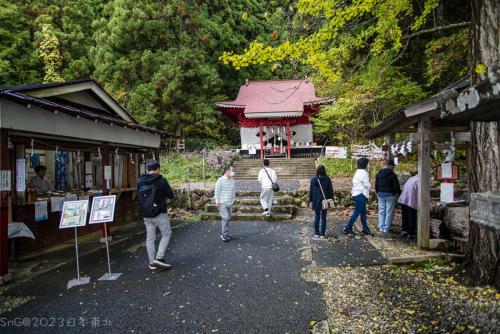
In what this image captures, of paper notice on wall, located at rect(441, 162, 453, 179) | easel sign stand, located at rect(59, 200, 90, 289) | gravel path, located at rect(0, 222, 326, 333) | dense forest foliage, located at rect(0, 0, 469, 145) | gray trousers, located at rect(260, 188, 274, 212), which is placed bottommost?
gravel path, located at rect(0, 222, 326, 333)

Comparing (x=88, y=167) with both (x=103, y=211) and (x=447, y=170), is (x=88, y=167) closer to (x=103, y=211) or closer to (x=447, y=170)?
(x=103, y=211)

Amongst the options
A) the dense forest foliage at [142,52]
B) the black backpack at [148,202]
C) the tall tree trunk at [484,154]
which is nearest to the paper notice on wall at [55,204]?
the black backpack at [148,202]

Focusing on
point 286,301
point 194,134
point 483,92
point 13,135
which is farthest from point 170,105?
point 483,92

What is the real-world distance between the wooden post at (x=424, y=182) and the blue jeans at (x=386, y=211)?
114cm

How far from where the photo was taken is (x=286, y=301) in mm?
3850

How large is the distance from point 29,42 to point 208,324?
23243mm

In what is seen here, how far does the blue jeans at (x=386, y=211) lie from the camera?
6.96 m

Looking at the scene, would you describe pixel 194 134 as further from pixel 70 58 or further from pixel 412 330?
pixel 412 330

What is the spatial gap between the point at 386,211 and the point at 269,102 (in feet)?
52.6

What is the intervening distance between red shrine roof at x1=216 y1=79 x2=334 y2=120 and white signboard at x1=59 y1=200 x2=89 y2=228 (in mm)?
15303

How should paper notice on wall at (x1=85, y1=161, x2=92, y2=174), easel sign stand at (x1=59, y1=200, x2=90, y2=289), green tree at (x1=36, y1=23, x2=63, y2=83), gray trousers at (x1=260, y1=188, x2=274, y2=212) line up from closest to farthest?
1. easel sign stand at (x1=59, y1=200, x2=90, y2=289)
2. gray trousers at (x1=260, y1=188, x2=274, y2=212)
3. paper notice on wall at (x1=85, y1=161, x2=92, y2=174)
4. green tree at (x1=36, y1=23, x2=63, y2=83)

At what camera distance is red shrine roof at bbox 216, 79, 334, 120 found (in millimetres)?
20100

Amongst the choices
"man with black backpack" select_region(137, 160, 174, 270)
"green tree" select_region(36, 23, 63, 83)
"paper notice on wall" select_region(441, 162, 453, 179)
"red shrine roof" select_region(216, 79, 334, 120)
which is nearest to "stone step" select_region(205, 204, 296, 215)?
"paper notice on wall" select_region(441, 162, 453, 179)

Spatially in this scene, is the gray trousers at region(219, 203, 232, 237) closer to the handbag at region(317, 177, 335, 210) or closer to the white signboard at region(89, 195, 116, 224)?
the handbag at region(317, 177, 335, 210)
